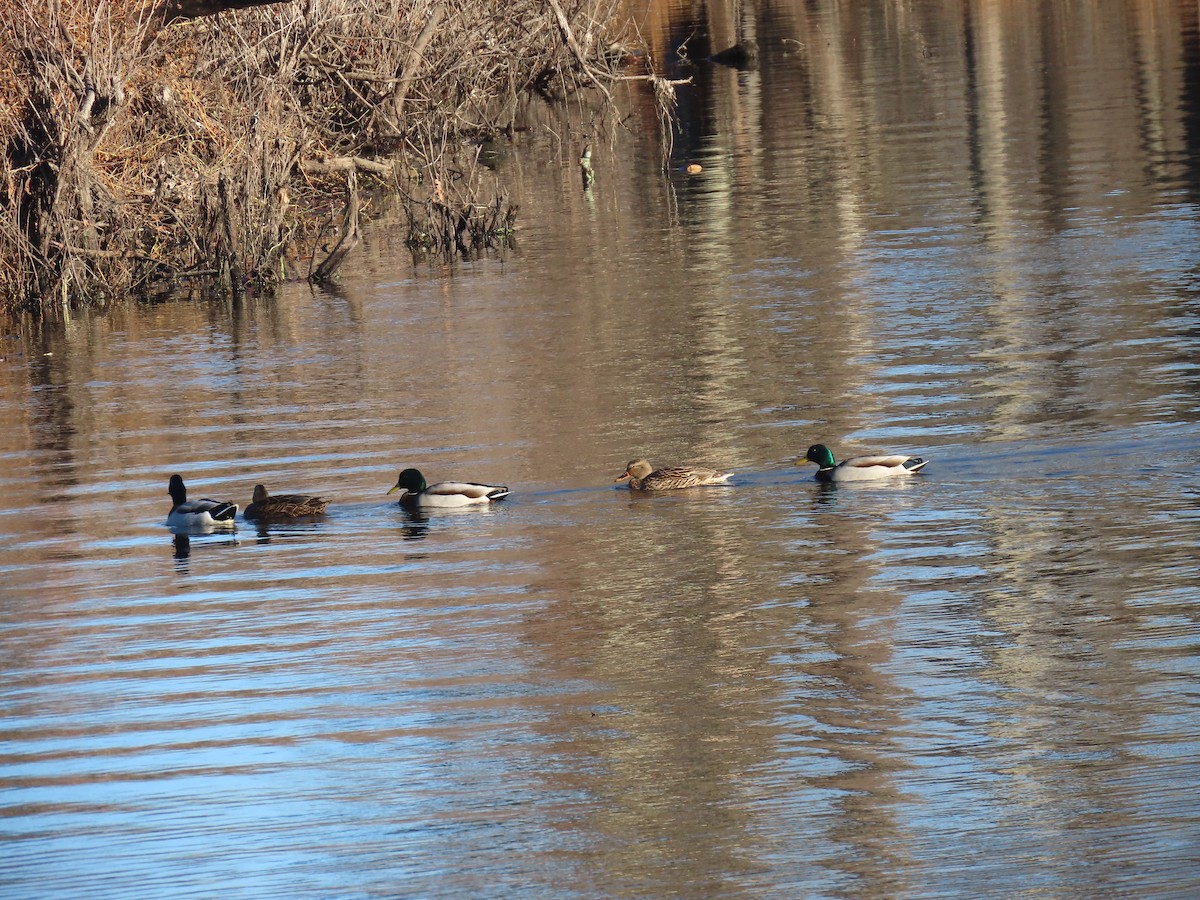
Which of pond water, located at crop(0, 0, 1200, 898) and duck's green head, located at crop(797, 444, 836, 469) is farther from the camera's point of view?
duck's green head, located at crop(797, 444, 836, 469)

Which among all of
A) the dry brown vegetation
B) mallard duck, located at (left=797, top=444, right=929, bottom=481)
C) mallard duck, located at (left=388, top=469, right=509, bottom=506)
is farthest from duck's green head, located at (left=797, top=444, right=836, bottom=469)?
the dry brown vegetation

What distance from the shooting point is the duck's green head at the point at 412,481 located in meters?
14.1

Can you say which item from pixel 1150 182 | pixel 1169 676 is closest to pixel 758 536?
pixel 1169 676

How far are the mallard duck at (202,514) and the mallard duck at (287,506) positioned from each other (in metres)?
0.18

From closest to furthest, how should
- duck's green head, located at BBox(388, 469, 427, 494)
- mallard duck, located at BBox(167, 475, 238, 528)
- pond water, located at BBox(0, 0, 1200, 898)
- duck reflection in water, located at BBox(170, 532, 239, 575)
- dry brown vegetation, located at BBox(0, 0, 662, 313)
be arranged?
pond water, located at BBox(0, 0, 1200, 898)
duck reflection in water, located at BBox(170, 532, 239, 575)
mallard duck, located at BBox(167, 475, 238, 528)
duck's green head, located at BBox(388, 469, 427, 494)
dry brown vegetation, located at BBox(0, 0, 662, 313)

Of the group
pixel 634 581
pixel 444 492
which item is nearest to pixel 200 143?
pixel 444 492

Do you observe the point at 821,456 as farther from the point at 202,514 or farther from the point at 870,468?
the point at 202,514

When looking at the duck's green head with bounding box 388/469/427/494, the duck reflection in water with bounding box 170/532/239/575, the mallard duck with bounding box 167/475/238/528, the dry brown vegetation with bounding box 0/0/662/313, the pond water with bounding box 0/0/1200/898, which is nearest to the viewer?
the pond water with bounding box 0/0/1200/898

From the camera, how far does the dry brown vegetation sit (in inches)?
947

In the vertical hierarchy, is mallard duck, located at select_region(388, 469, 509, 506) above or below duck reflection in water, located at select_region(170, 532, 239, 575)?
above

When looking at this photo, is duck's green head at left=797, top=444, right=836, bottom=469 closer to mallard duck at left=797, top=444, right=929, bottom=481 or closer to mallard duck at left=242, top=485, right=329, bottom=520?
mallard duck at left=797, top=444, right=929, bottom=481

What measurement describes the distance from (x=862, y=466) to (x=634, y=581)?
2.53 meters

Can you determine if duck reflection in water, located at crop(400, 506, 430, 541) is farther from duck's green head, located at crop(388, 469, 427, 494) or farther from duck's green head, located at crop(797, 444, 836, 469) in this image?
duck's green head, located at crop(797, 444, 836, 469)

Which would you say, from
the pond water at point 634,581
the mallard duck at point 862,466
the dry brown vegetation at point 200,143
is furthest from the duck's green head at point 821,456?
the dry brown vegetation at point 200,143
